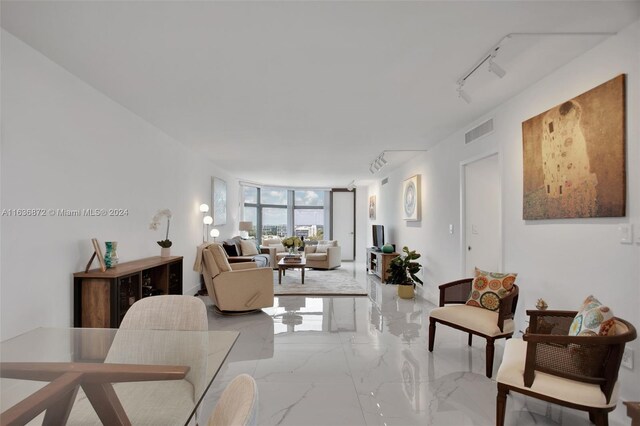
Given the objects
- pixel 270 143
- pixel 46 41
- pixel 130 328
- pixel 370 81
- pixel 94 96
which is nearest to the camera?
pixel 130 328

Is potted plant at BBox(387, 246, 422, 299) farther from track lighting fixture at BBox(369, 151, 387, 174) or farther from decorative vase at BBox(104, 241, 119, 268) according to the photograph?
decorative vase at BBox(104, 241, 119, 268)

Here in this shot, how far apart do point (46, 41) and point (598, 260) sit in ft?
13.3

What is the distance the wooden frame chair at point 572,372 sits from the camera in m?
1.78

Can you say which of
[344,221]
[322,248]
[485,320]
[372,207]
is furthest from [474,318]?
[344,221]

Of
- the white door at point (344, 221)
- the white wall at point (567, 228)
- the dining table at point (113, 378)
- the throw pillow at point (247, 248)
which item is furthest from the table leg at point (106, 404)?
the white door at point (344, 221)

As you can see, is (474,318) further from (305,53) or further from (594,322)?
(305,53)

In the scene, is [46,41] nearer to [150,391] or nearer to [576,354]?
[150,391]

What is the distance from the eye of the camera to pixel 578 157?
2.48 meters

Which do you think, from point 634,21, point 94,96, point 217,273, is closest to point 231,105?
point 94,96

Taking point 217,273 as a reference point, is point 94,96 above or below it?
above

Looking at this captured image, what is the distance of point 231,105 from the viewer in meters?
3.54

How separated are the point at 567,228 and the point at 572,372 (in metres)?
1.19

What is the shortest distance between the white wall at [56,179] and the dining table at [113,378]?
79cm

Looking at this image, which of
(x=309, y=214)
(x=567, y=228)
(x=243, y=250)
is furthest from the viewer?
(x=309, y=214)
